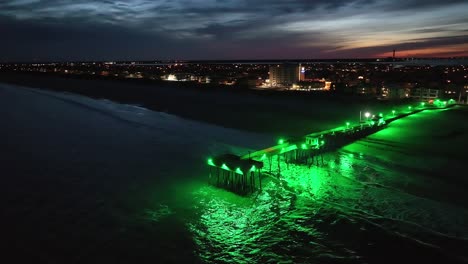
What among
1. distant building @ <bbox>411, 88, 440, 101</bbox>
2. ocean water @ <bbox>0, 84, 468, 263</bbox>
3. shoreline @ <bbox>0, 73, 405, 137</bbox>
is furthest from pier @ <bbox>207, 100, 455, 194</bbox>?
distant building @ <bbox>411, 88, 440, 101</bbox>

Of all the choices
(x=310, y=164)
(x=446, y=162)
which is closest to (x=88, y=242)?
(x=310, y=164)

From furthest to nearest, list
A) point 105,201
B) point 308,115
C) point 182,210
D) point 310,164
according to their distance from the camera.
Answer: point 308,115 < point 310,164 < point 105,201 < point 182,210

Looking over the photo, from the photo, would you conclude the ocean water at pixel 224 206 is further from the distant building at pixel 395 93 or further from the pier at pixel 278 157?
the distant building at pixel 395 93

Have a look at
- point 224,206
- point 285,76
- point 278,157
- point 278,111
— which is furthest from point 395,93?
point 224,206

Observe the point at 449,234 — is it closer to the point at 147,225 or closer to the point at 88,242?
the point at 147,225

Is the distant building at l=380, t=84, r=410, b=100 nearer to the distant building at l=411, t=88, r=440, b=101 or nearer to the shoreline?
the distant building at l=411, t=88, r=440, b=101

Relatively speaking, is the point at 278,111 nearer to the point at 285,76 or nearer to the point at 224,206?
the point at 224,206

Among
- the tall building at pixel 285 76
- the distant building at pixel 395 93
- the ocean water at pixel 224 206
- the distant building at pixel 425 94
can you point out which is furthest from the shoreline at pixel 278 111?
the tall building at pixel 285 76
